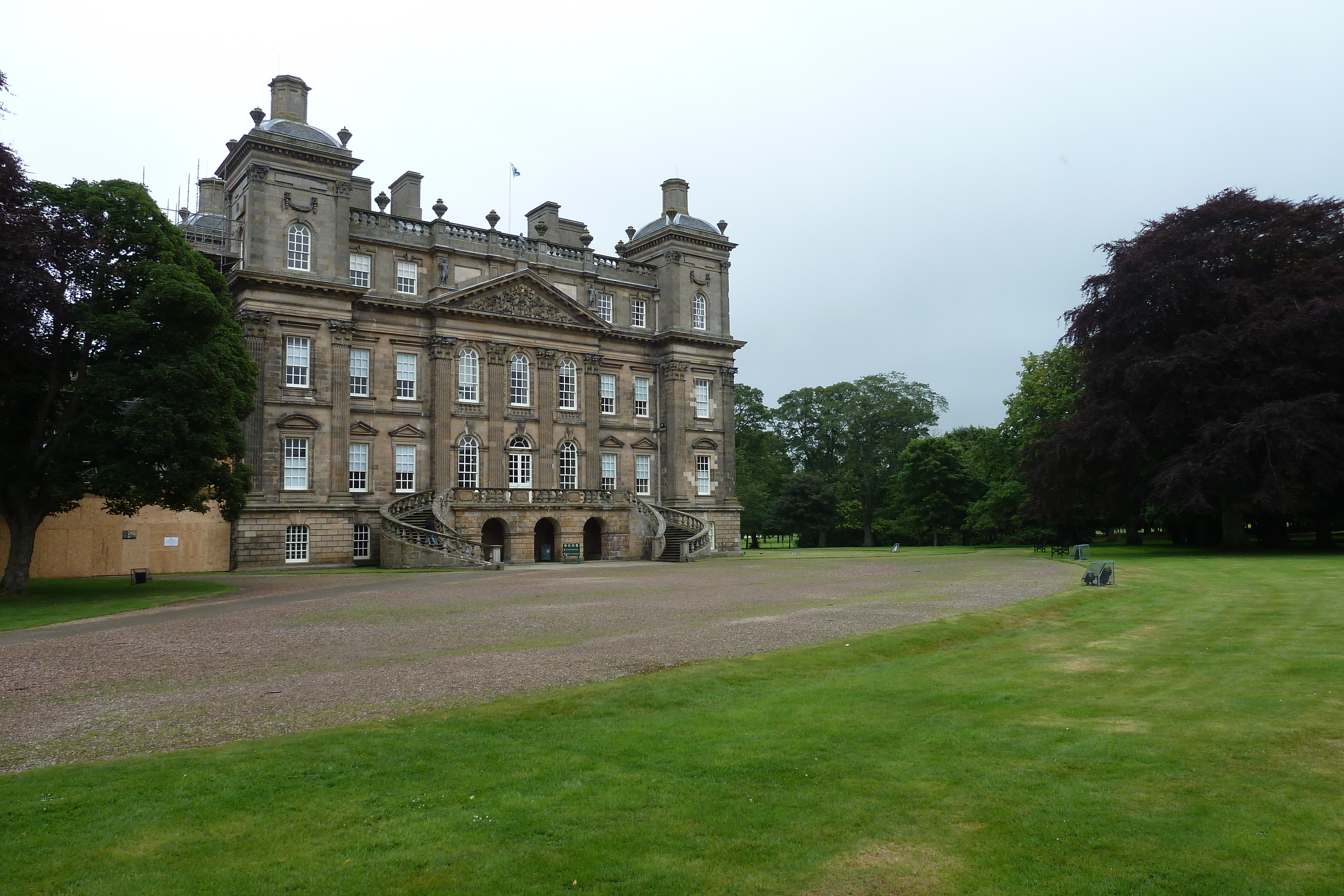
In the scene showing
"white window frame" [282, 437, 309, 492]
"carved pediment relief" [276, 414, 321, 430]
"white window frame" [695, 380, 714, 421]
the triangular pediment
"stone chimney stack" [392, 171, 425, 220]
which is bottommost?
"white window frame" [282, 437, 309, 492]

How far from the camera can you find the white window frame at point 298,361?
40.7 metres

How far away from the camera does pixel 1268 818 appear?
6.78 meters

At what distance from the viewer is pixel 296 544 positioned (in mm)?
40156

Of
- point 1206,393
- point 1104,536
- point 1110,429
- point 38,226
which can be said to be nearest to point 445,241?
point 38,226

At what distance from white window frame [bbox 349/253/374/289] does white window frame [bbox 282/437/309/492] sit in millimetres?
7988

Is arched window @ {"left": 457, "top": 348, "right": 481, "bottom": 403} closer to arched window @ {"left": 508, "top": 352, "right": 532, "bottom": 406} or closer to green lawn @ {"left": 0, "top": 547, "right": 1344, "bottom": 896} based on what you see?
arched window @ {"left": 508, "top": 352, "right": 532, "bottom": 406}

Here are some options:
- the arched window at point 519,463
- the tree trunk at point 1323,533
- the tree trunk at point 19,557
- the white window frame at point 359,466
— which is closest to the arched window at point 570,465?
the arched window at point 519,463

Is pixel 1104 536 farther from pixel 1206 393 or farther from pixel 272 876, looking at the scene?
pixel 272 876

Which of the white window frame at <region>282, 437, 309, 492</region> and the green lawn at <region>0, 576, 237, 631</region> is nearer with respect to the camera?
the green lawn at <region>0, 576, 237, 631</region>

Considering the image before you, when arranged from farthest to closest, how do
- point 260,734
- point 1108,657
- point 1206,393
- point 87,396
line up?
point 1206,393, point 87,396, point 1108,657, point 260,734

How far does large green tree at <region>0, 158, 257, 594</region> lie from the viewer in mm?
24328

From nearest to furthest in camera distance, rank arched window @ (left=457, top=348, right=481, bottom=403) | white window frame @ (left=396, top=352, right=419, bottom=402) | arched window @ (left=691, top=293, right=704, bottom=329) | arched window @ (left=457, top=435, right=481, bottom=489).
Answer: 1. white window frame @ (left=396, top=352, right=419, bottom=402)
2. arched window @ (left=457, top=435, right=481, bottom=489)
3. arched window @ (left=457, top=348, right=481, bottom=403)
4. arched window @ (left=691, top=293, right=704, bottom=329)

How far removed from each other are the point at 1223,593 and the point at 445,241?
120ft

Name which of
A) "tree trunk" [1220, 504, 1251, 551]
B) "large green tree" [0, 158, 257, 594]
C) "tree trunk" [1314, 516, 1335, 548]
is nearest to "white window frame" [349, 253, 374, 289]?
"large green tree" [0, 158, 257, 594]
